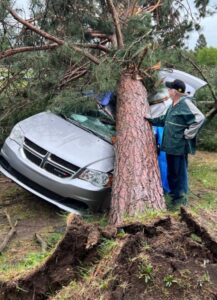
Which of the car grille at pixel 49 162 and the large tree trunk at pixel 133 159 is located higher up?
the large tree trunk at pixel 133 159

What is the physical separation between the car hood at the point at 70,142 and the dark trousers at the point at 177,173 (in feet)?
2.61

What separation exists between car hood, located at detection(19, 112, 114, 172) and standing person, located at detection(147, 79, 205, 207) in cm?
72

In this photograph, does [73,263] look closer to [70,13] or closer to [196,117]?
[196,117]

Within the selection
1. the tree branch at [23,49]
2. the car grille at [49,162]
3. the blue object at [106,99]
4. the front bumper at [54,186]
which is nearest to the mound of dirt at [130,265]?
the front bumper at [54,186]

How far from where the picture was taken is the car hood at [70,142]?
5.96m

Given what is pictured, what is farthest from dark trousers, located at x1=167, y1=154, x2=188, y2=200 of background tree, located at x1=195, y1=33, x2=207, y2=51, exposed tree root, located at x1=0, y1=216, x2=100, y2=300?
background tree, located at x1=195, y1=33, x2=207, y2=51

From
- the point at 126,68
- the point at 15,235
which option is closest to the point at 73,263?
the point at 15,235

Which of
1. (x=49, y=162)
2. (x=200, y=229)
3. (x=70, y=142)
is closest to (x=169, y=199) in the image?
(x=70, y=142)

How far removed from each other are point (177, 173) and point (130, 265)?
368cm

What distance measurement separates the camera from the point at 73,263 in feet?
10.6

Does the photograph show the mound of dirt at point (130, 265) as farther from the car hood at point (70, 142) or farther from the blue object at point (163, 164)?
the blue object at point (163, 164)

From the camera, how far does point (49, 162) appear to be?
604cm

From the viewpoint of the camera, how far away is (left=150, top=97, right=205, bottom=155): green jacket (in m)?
6.09

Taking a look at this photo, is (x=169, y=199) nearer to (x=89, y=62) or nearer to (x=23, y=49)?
(x=89, y=62)
